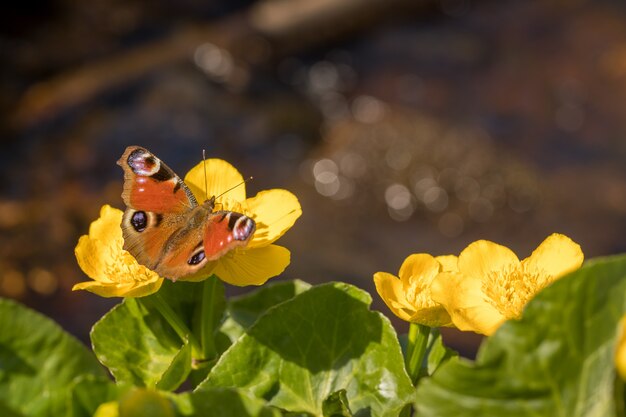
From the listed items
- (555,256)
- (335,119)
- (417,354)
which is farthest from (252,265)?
(335,119)

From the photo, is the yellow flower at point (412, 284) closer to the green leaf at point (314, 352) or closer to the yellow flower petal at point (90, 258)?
the green leaf at point (314, 352)

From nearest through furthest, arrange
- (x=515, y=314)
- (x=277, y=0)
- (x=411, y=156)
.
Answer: (x=515, y=314) < (x=411, y=156) < (x=277, y=0)

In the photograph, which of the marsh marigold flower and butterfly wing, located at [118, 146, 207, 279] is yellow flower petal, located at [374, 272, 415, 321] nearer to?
the marsh marigold flower

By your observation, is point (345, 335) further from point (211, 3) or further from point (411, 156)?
point (211, 3)

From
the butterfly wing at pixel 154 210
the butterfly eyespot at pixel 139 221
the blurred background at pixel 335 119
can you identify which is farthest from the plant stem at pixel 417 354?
the blurred background at pixel 335 119

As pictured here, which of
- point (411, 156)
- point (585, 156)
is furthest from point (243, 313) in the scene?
point (585, 156)

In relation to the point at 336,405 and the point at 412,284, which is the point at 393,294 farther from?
the point at 336,405
